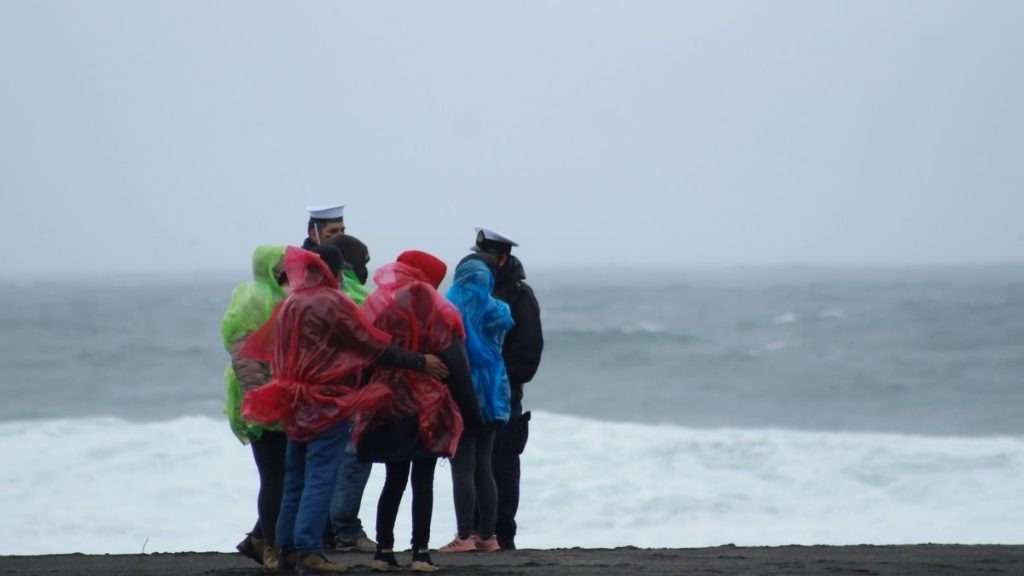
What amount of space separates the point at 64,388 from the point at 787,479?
19.7 meters

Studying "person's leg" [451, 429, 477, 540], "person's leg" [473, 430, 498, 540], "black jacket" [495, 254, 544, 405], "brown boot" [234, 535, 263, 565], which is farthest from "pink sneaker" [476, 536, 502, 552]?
"brown boot" [234, 535, 263, 565]

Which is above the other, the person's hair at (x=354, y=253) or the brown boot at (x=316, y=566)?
the person's hair at (x=354, y=253)

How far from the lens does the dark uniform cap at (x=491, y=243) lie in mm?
7699

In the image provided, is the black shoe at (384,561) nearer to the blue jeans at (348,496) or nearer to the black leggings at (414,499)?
the black leggings at (414,499)

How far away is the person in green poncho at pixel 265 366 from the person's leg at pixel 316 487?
0.34m

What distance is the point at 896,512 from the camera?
13.8 metres

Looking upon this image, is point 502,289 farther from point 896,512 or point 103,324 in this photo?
point 103,324

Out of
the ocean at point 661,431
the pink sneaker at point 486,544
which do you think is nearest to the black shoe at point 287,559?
the pink sneaker at point 486,544

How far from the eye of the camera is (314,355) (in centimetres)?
616

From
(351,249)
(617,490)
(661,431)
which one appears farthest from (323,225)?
(661,431)

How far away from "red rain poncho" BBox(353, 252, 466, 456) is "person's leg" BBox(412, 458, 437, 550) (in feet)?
0.43

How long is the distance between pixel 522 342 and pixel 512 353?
83 millimetres

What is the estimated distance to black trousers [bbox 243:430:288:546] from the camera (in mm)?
6582

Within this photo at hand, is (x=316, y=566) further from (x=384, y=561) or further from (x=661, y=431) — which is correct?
(x=661, y=431)
